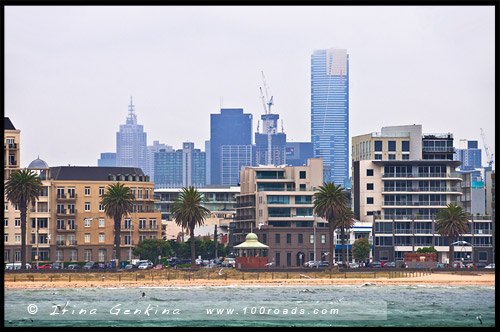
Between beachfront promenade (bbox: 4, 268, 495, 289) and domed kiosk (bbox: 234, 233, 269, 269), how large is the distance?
6231mm

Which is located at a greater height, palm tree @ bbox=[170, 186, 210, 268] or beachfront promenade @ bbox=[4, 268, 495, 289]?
palm tree @ bbox=[170, 186, 210, 268]

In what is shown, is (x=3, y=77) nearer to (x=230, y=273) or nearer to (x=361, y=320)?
(x=361, y=320)

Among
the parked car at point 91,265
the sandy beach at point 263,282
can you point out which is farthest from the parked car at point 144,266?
the sandy beach at point 263,282

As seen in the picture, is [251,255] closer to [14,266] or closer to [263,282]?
[263,282]

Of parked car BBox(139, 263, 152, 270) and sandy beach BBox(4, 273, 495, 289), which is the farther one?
parked car BBox(139, 263, 152, 270)

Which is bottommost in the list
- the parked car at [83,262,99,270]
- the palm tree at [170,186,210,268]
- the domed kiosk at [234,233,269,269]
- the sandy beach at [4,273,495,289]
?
the sandy beach at [4,273,495,289]

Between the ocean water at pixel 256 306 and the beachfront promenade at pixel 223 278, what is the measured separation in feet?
16.0

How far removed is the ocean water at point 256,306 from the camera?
10138 centimetres

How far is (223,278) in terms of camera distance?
164m

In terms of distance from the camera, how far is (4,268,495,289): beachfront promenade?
155000 millimetres

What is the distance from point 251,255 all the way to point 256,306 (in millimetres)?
64752

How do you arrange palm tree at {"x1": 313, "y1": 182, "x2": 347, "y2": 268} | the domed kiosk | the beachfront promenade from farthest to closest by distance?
1. palm tree at {"x1": 313, "y1": 182, "x2": 347, "y2": 268}
2. the domed kiosk
3. the beachfront promenade

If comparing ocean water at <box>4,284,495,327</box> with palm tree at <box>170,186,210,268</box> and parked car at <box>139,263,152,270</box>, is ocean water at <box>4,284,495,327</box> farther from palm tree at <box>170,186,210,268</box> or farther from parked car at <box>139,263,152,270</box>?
parked car at <box>139,263,152,270</box>

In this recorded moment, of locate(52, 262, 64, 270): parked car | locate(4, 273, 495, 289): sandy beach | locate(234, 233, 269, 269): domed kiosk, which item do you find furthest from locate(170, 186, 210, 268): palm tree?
locate(4, 273, 495, 289): sandy beach
